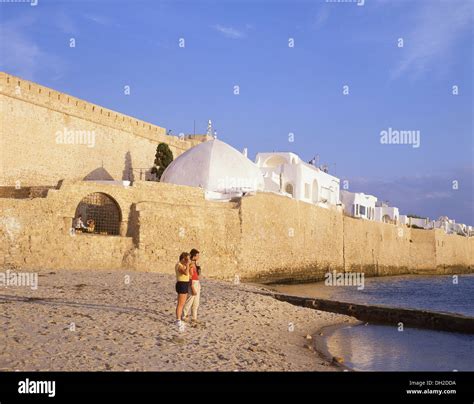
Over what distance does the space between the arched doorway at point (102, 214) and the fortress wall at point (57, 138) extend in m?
5.15

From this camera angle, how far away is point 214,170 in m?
23.6

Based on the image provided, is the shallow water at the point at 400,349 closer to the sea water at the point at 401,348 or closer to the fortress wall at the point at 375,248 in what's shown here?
the sea water at the point at 401,348

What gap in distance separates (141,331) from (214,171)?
1681 centimetres

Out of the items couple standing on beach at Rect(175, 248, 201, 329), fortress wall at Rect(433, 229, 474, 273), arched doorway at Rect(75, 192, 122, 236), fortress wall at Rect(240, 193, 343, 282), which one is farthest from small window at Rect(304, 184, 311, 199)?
couple standing on beach at Rect(175, 248, 201, 329)

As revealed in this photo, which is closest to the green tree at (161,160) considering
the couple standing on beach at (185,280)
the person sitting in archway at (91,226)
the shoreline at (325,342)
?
the person sitting in archway at (91,226)

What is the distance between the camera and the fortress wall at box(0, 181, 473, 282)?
13945mm

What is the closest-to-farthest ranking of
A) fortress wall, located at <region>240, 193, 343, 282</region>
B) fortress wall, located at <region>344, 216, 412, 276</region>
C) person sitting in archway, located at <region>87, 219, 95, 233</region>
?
person sitting in archway, located at <region>87, 219, 95, 233</region>, fortress wall, located at <region>240, 193, 343, 282</region>, fortress wall, located at <region>344, 216, 412, 276</region>

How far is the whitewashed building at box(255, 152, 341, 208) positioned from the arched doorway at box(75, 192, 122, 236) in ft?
42.1

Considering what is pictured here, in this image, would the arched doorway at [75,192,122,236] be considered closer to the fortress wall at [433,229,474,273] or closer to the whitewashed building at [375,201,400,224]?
the fortress wall at [433,229,474,273]

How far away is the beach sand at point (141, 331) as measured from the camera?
18.4 feet

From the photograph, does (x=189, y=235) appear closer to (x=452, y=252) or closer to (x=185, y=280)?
(x=185, y=280)

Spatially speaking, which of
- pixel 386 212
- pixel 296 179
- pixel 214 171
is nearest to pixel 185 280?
pixel 214 171
